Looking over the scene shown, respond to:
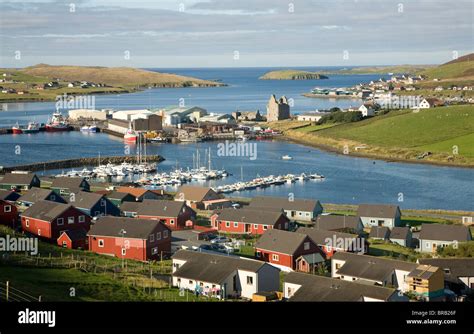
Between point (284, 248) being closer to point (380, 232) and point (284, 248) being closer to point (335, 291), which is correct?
point (380, 232)

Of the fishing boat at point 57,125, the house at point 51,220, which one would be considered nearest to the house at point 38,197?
the house at point 51,220

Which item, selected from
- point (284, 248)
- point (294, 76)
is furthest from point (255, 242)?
point (294, 76)

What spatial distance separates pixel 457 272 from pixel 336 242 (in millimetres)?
2275

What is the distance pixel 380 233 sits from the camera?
477 inches

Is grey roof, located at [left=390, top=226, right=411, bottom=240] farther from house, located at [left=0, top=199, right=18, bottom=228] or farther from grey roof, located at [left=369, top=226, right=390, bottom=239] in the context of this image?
house, located at [left=0, top=199, right=18, bottom=228]

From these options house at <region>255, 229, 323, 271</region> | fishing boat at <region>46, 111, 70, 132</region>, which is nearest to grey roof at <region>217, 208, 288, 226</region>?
house at <region>255, 229, 323, 271</region>

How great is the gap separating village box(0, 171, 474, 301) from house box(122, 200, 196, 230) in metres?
0.02

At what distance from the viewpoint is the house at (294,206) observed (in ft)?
45.6

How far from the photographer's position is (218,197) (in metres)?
15.8

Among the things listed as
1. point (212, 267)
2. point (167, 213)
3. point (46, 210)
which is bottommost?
point (167, 213)

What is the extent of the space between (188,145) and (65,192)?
16231mm

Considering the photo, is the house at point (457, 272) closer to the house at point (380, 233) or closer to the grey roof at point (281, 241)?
the grey roof at point (281, 241)

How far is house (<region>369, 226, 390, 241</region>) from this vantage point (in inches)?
472
